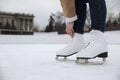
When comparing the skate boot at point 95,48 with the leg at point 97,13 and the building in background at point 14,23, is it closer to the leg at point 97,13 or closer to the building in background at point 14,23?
the leg at point 97,13

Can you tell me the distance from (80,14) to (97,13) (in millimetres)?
92

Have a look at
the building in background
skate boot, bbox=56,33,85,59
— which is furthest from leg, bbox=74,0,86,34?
the building in background

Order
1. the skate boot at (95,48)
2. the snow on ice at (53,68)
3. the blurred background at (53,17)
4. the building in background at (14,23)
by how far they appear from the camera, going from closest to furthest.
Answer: the snow on ice at (53,68), the skate boot at (95,48), the blurred background at (53,17), the building in background at (14,23)

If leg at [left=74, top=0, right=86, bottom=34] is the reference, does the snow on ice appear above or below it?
below

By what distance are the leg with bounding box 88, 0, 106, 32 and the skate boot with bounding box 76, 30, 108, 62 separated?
0.06 feet

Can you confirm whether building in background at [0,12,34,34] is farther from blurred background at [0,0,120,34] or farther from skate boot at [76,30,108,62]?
skate boot at [76,30,108,62]

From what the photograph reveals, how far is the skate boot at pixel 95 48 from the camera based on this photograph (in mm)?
723

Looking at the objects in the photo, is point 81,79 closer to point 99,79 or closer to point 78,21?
point 99,79

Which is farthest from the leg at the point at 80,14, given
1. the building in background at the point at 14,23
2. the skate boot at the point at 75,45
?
the building in background at the point at 14,23

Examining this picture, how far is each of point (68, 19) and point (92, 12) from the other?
68mm

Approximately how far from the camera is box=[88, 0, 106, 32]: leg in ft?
2.40

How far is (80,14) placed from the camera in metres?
0.82

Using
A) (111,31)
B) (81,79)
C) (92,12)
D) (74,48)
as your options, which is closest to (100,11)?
(92,12)

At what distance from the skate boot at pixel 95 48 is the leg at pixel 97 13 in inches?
0.7
